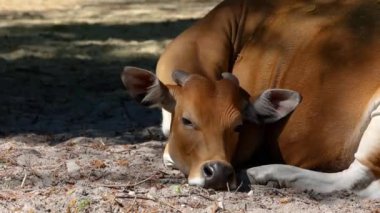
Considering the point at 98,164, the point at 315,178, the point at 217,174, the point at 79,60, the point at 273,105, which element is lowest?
the point at 79,60

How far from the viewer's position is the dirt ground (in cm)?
522

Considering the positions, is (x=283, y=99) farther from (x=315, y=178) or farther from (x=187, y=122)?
(x=187, y=122)

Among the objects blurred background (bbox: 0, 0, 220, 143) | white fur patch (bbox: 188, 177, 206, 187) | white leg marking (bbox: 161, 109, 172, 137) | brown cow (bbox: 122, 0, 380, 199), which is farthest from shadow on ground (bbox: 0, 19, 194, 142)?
white fur patch (bbox: 188, 177, 206, 187)

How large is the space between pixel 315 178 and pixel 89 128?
8.41ft

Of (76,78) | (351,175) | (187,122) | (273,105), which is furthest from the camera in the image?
(76,78)

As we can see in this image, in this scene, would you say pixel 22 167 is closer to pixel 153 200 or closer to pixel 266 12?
pixel 153 200

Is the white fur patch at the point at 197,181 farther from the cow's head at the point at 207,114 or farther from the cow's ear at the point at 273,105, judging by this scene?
the cow's ear at the point at 273,105

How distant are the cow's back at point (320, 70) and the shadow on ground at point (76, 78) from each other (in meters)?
1.52

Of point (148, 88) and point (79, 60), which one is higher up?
point (148, 88)

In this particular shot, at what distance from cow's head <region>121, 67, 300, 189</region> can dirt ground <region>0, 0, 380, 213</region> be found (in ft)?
0.47

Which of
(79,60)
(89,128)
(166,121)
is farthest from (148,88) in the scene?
(79,60)

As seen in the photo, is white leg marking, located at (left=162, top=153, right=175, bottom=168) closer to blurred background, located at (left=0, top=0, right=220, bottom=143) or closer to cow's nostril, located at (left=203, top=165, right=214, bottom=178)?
cow's nostril, located at (left=203, top=165, right=214, bottom=178)

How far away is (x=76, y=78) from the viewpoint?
996cm

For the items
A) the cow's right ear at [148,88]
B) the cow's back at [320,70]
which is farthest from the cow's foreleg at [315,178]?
the cow's right ear at [148,88]
